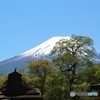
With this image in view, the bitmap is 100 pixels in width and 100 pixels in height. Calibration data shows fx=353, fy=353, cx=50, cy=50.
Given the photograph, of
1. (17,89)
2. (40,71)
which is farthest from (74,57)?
(40,71)

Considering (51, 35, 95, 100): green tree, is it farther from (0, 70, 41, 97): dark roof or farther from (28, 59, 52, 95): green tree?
(28, 59, 52, 95): green tree

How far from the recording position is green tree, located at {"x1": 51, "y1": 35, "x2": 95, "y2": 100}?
60.3 meters

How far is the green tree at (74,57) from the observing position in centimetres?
6031

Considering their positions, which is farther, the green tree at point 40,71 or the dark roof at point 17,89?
the green tree at point 40,71

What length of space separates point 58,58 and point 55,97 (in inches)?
280

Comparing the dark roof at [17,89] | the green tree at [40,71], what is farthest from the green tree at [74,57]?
the green tree at [40,71]

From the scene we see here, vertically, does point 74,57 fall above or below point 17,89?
above

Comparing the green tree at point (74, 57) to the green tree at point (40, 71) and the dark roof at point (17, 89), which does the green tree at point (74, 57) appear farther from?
the green tree at point (40, 71)

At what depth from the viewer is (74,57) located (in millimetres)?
60719

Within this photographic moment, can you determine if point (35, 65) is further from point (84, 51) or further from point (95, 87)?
point (95, 87)

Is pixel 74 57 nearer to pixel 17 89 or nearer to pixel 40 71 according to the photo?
pixel 17 89

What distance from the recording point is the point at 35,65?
7550cm

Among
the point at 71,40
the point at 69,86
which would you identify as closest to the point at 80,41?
the point at 71,40

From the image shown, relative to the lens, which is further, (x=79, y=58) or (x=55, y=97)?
(x=79, y=58)
